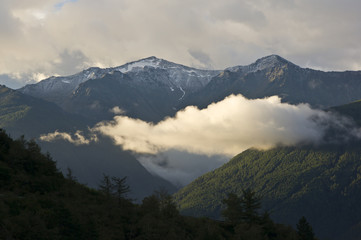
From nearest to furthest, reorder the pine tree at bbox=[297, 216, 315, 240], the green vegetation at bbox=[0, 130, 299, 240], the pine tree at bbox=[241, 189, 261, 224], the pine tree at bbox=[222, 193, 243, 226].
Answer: the green vegetation at bbox=[0, 130, 299, 240] → the pine tree at bbox=[222, 193, 243, 226] → the pine tree at bbox=[241, 189, 261, 224] → the pine tree at bbox=[297, 216, 315, 240]

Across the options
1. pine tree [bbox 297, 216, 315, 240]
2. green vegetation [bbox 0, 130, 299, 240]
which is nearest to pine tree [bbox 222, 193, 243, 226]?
green vegetation [bbox 0, 130, 299, 240]

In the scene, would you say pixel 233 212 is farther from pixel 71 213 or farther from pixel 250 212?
pixel 71 213

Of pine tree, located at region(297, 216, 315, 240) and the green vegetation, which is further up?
the green vegetation

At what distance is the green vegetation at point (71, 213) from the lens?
91062 mm

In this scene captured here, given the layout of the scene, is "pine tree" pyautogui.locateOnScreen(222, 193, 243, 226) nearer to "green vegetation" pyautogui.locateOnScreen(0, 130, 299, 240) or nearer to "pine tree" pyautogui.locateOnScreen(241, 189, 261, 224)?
"pine tree" pyautogui.locateOnScreen(241, 189, 261, 224)

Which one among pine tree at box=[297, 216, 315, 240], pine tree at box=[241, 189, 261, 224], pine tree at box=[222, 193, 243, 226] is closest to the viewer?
pine tree at box=[222, 193, 243, 226]

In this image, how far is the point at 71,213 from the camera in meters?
102

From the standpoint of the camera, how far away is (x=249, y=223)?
525 feet

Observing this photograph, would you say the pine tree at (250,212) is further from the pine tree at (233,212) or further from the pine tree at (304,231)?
the pine tree at (304,231)

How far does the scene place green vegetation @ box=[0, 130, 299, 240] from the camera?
299 feet

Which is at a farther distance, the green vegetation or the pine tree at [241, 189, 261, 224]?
the pine tree at [241, 189, 261, 224]

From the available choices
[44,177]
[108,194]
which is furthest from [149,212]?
[44,177]

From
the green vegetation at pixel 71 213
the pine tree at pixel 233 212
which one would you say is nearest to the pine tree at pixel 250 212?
the green vegetation at pixel 71 213

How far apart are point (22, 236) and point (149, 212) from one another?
50.9m
